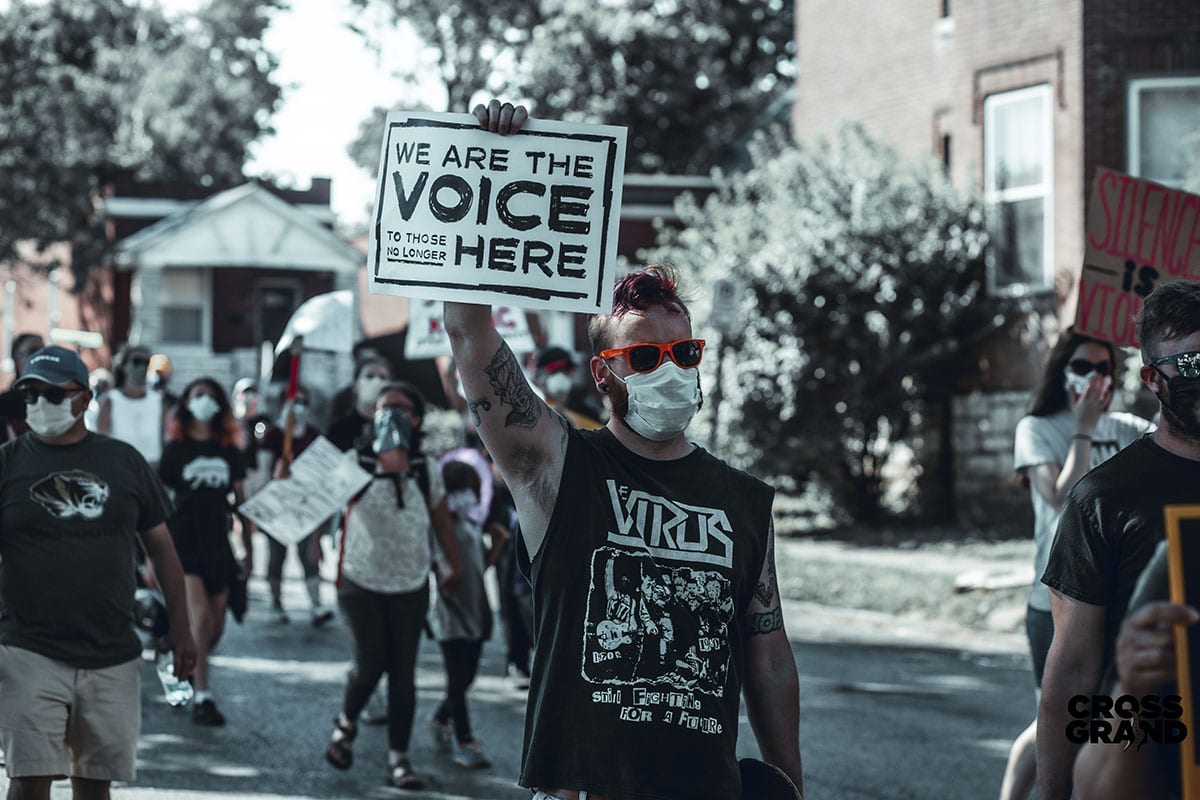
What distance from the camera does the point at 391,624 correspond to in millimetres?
7500

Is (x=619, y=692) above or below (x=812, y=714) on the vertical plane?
above

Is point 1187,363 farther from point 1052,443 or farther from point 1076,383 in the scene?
point 1052,443

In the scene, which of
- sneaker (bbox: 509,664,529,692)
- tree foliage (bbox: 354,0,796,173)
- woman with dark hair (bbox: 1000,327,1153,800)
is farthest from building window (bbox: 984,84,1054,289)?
tree foliage (bbox: 354,0,796,173)

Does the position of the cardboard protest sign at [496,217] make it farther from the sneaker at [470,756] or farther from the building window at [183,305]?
the building window at [183,305]

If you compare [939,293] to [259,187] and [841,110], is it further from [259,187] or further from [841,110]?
[259,187]

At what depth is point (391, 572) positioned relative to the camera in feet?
24.6

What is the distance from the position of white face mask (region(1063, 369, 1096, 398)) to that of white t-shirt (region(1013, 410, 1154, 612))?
0.11 m

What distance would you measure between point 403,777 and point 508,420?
421 centimetres

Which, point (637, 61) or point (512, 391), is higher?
point (637, 61)

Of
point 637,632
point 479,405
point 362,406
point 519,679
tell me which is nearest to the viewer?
point 637,632

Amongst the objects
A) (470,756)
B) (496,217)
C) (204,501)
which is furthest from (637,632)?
(204,501)

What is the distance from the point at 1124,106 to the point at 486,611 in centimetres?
1194

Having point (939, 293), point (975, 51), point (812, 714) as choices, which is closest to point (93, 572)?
point (812, 714)

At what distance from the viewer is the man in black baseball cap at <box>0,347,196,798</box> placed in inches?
205
